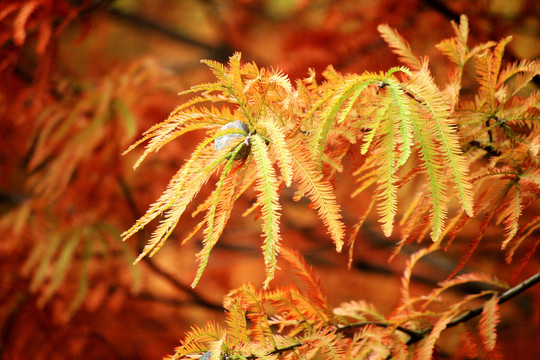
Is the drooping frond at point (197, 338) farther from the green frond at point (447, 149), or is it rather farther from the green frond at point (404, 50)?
the green frond at point (404, 50)

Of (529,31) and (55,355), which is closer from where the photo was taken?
(529,31)

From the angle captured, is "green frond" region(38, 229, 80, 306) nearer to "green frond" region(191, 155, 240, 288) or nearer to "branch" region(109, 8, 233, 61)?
"green frond" region(191, 155, 240, 288)

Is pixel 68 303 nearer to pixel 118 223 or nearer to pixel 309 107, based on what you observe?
pixel 118 223

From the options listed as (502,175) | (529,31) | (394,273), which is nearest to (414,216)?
(502,175)

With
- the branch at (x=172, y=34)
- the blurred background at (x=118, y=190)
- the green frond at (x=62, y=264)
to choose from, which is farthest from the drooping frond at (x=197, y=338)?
the branch at (x=172, y=34)

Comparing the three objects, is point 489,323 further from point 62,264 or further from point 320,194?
point 62,264

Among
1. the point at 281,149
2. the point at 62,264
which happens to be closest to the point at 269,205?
the point at 281,149
